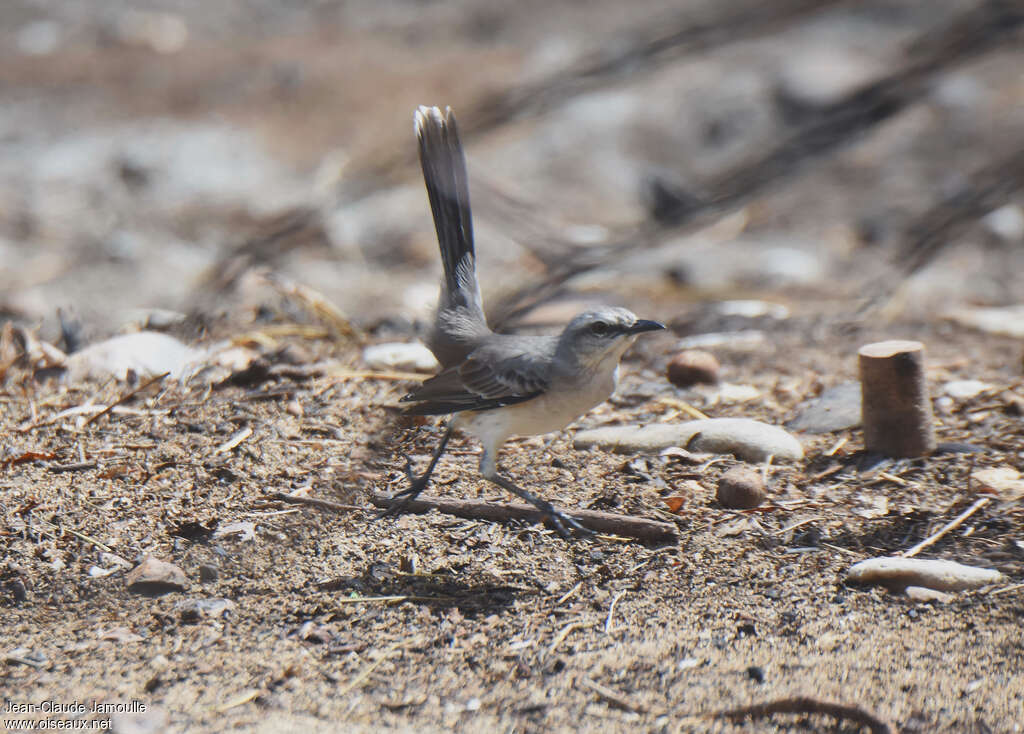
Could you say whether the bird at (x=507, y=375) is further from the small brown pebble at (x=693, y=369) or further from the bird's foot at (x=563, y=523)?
the small brown pebble at (x=693, y=369)

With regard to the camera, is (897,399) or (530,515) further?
(897,399)

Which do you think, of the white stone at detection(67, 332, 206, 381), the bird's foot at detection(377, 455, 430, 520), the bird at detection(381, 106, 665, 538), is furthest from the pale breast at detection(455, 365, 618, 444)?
the white stone at detection(67, 332, 206, 381)

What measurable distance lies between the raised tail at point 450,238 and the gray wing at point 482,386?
0.15 m

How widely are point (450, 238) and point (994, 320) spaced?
3252mm

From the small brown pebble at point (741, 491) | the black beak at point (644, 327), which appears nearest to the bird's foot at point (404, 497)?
the black beak at point (644, 327)

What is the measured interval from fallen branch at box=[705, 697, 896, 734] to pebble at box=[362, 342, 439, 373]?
240cm

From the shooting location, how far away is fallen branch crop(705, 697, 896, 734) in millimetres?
2420

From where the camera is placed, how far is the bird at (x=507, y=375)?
135 inches

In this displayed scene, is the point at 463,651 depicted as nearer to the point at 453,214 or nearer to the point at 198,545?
the point at 198,545

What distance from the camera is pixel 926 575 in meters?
3.03

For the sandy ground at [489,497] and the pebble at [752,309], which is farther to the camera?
the pebble at [752,309]

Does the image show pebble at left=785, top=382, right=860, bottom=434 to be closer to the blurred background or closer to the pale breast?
the pale breast

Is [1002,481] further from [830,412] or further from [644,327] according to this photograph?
[644,327]

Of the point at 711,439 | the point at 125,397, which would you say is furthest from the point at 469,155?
the point at 711,439
